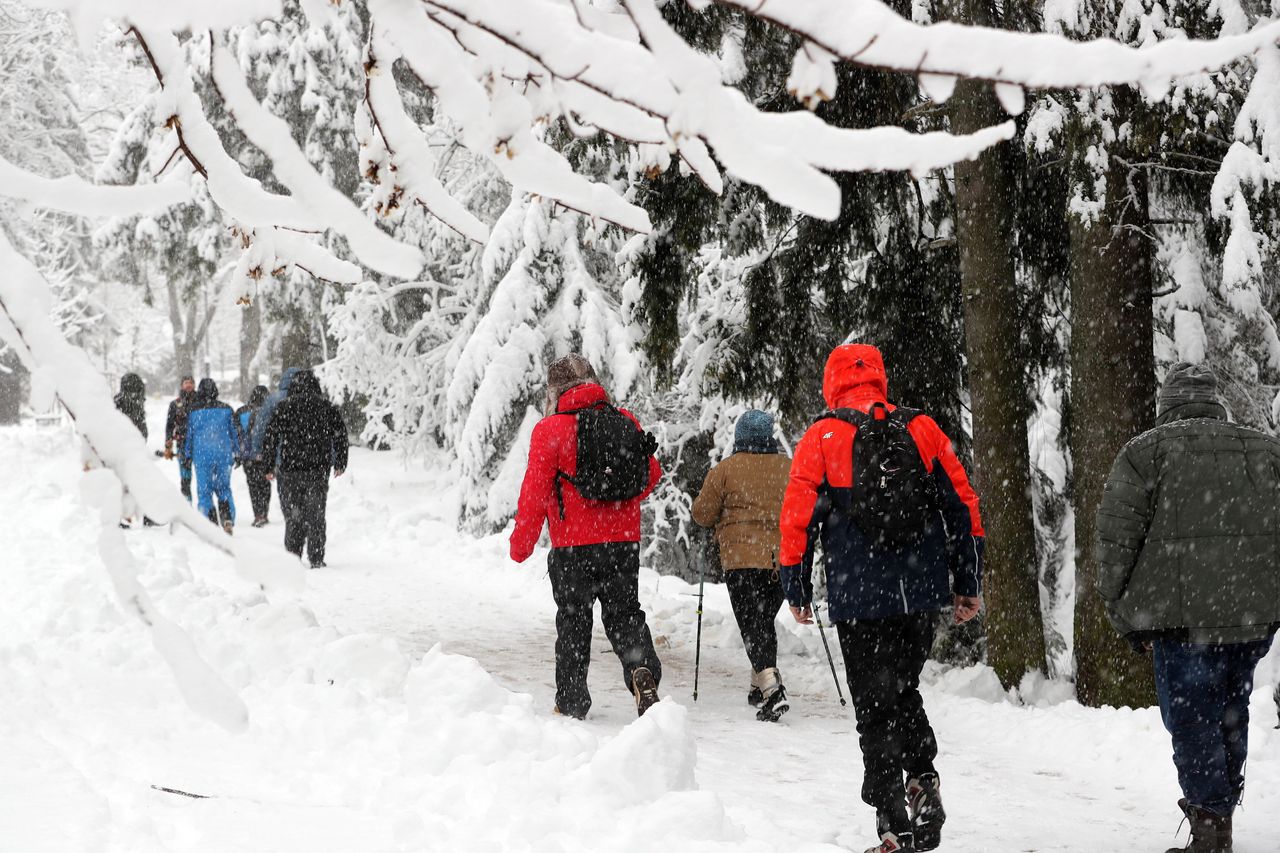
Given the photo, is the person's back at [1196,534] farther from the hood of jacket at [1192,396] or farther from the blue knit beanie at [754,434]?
the blue knit beanie at [754,434]

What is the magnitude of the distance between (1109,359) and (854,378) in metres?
3.09

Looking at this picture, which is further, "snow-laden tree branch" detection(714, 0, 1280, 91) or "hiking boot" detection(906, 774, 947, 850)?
"hiking boot" detection(906, 774, 947, 850)

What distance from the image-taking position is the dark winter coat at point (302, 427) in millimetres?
11203

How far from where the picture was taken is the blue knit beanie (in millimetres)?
6977

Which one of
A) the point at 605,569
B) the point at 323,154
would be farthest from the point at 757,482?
the point at 323,154

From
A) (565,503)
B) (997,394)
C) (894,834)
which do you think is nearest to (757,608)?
(565,503)

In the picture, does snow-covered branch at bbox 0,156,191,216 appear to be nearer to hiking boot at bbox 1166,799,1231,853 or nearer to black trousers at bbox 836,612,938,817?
black trousers at bbox 836,612,938,817

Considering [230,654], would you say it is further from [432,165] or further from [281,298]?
[281,298]

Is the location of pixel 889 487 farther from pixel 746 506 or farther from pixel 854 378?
pixel 746 506

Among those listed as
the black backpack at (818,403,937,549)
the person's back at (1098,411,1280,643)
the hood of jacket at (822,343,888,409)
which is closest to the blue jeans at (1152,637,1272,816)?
the person's back at (1098,411,1280,643)

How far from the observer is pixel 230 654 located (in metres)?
5.62

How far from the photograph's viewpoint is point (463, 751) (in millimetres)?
4266

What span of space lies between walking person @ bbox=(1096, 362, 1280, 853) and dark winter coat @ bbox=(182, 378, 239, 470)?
10.5m

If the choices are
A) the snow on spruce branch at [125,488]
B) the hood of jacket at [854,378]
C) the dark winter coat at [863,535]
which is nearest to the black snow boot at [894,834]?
the dark winter coat at [863,535]
